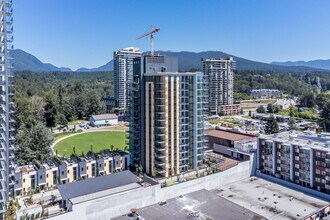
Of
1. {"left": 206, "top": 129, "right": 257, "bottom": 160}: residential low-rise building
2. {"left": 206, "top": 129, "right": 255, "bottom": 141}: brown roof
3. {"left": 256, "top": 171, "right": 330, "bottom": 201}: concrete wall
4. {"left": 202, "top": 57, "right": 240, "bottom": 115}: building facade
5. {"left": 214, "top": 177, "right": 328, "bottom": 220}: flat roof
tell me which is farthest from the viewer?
{"left": 202, "top": 57, "right": 240, "bottom": 115}: building facade

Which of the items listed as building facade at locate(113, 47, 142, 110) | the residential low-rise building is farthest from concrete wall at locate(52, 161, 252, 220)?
building facade at locate(113, 47, 142, 110)

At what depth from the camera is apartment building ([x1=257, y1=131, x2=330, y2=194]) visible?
3975 cm

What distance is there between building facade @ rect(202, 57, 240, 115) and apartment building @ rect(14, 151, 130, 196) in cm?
7936

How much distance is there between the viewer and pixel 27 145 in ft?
173

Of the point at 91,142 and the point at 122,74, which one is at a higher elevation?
the point at 122,74

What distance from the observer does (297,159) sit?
42.4 m

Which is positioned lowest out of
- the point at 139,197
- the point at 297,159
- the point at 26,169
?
the point at 139,197

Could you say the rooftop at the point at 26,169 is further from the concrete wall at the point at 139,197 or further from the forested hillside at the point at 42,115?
the concrete wall at the point at 139,197

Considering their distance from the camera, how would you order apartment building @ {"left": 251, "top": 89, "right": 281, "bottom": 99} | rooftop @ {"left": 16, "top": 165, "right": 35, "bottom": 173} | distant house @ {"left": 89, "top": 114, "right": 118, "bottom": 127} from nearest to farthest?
rooftop @ {"left": 16, "top": 165, "right": 35, "bottom": 173} < distant house @ {"left": 89, "top": 114, "right": 118, "bottom": 127} < apartment building @ {"left": 251, "top": 89, "right": 281, "bottom": 99}

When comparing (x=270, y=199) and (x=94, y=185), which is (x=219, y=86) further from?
(x=94, y=185)

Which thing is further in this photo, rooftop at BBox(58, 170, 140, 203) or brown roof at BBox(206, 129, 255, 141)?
brown roof at BBox(206, 129, 255, 141)

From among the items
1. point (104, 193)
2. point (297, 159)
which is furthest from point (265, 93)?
point (104, 193)

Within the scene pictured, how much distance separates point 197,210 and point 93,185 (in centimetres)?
1406

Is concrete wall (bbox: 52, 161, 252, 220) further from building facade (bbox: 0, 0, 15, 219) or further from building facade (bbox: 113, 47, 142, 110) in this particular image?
building facade (bbox: 113, 47, 142, 110)
